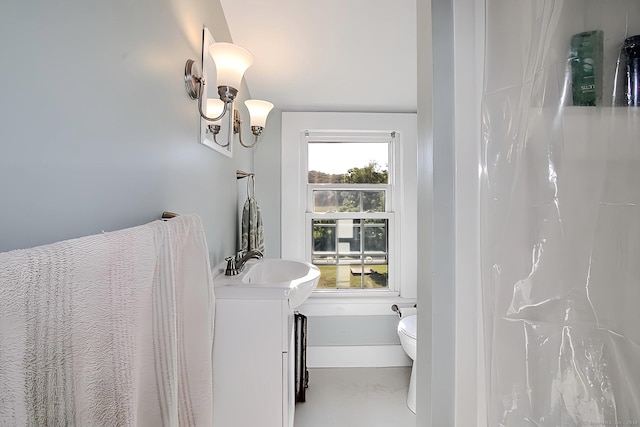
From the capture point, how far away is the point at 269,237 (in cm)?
230

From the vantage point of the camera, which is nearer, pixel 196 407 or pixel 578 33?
pixel 578 33

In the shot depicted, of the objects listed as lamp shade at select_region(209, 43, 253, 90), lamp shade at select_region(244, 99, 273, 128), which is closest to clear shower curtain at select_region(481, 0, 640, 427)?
lamp shade at select_region(209, 43, 253, 90)

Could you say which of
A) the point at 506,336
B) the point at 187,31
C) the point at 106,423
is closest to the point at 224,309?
the point at 106,423

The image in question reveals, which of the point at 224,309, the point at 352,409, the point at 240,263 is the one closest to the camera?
the point at 224,309

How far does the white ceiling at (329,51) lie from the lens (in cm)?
141

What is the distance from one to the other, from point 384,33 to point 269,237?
162 centimetres

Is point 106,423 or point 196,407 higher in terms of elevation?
point 106,423

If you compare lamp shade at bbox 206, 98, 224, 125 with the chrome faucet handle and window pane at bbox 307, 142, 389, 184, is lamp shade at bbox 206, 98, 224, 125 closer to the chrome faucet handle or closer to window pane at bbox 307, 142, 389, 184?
the chrome faucet handle

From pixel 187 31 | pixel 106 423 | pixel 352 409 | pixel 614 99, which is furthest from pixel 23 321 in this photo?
pixel 352 409

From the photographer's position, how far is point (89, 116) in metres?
0.55

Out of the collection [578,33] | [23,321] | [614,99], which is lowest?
[23,321]

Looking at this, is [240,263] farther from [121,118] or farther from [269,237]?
[269,237]

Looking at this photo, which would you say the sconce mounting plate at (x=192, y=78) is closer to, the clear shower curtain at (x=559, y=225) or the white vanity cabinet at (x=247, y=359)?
the white vanity cabinet at (x=247, y=359)

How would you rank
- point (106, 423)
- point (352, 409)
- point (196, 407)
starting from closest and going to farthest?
point (106, 423), point (196, 407), point (352, 409)
